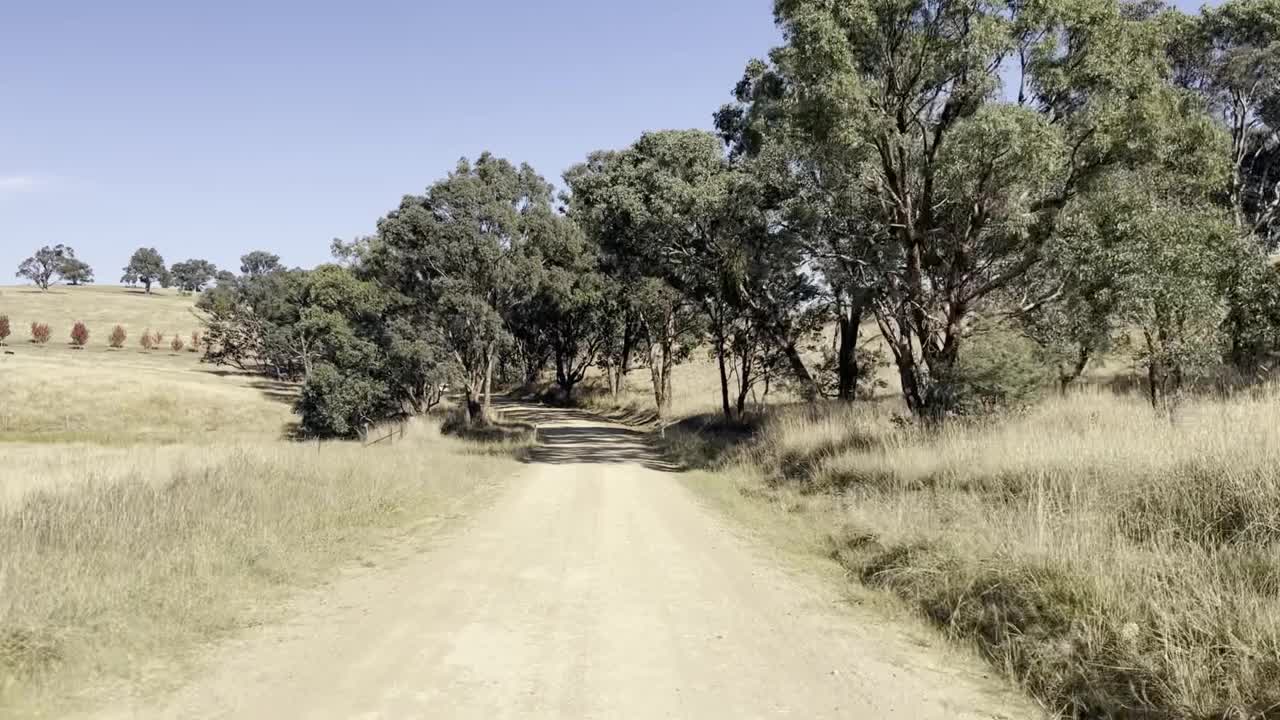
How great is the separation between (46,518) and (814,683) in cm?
897

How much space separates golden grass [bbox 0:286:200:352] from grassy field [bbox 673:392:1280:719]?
370 feet

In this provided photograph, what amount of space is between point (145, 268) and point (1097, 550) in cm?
21379

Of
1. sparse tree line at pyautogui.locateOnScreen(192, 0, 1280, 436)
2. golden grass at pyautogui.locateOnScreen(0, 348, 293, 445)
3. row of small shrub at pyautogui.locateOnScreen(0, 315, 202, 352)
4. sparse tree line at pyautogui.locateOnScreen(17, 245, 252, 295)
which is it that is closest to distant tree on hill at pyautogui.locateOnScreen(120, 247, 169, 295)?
sparse tree line at pyautogui.locateOnScreen(17, 245, 252, 295)

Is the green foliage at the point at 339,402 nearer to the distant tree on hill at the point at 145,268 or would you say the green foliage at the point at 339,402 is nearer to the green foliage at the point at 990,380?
the green foliage at the point at 990,380

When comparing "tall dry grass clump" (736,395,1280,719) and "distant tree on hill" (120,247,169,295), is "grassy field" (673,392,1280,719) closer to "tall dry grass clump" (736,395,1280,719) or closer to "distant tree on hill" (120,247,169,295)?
"tall dry grass clump" (736,395,1280,719)

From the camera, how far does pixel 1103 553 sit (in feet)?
21.6

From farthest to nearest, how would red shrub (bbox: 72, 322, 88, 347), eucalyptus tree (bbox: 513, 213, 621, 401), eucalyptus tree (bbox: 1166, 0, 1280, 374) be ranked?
red shrub (bbox: 72, 322, 88, 347) → eucalyptus tree (bbox: 513, 213, 621, 401) → eucalyptus tree (bbox: 1166, 0, 1280, 374)

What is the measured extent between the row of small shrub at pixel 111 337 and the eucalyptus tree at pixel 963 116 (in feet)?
361

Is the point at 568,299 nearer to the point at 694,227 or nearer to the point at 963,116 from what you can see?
the point at 694,227

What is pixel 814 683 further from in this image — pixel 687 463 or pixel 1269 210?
pixel 1269 210

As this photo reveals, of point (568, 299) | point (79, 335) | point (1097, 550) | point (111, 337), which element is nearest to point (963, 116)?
point (1097, 550)

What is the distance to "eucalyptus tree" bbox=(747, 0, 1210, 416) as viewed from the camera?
14.4m

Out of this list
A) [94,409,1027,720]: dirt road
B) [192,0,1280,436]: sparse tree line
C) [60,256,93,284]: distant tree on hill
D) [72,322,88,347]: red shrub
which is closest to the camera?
[94,409,1027,720]: dirt road

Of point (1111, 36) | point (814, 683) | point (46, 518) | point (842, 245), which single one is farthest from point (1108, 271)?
point (46, 518)
